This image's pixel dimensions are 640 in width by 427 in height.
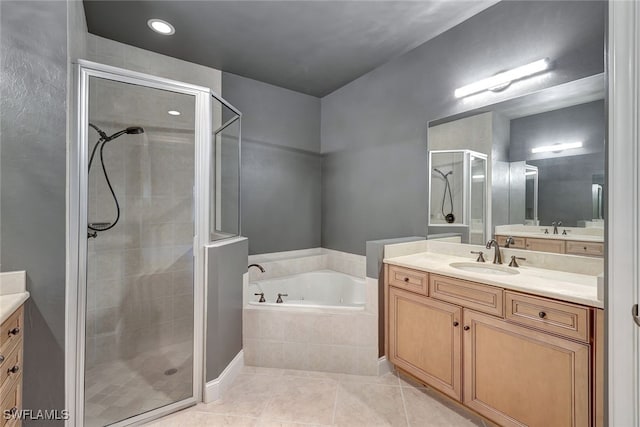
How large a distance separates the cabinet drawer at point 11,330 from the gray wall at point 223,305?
0.86 meters

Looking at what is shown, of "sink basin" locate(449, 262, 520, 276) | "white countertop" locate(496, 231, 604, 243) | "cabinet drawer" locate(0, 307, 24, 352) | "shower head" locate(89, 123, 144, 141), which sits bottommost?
"cabinet drawer" locate(0, 307, 24, 352)

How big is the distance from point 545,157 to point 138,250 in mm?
3080

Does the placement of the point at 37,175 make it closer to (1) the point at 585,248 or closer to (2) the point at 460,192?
(2) the point at 460,192

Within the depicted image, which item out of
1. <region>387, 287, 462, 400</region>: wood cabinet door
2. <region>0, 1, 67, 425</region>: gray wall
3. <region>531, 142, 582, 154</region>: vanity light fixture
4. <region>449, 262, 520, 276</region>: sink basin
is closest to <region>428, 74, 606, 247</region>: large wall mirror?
<region>531, 142, 582, 154</region>: vanity light fixture

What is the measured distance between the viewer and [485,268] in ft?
6.26

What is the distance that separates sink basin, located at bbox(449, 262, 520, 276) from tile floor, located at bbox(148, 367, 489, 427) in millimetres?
862

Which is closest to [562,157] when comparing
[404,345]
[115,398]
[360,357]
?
[404,345]

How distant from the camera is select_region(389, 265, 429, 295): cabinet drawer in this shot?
183 centimetres

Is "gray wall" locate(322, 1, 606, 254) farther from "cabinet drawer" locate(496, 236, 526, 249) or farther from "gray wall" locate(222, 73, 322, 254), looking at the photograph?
"cabinet drawer" locate(496, 236, 526, 249)

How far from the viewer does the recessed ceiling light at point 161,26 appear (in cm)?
215

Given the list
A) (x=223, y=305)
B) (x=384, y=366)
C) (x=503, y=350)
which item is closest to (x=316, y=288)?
(x=384, y=366)

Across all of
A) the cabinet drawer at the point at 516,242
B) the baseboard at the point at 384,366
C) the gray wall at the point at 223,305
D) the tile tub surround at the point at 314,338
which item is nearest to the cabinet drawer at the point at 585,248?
the cabinet drawer at the point at 516,242

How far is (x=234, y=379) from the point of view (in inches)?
80.6

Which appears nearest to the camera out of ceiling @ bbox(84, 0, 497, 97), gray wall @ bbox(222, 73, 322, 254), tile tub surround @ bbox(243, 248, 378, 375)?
ceiling @ bbox(84, 0, 497, 97)
